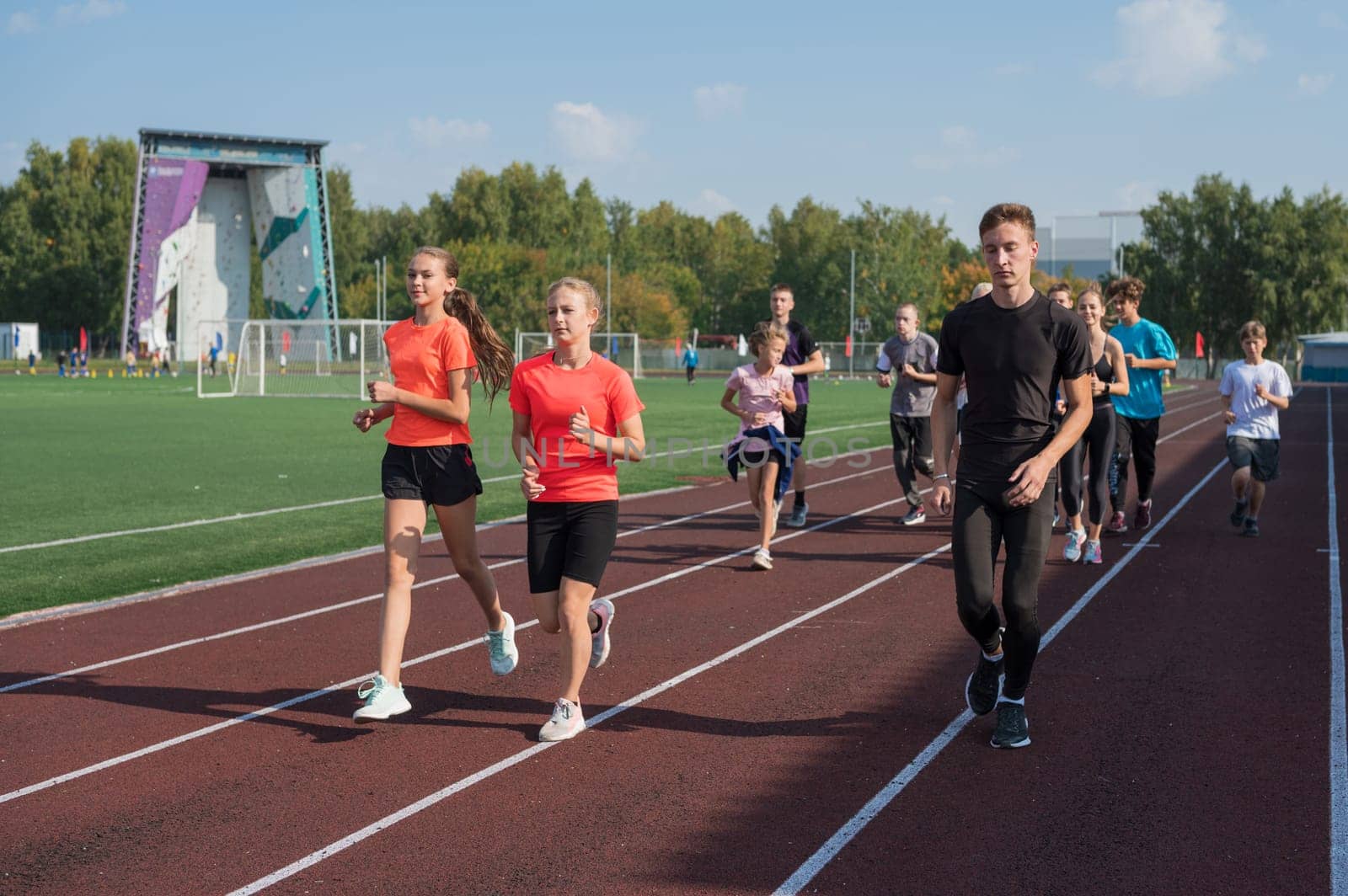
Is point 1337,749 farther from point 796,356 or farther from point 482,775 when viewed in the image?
point 796,356

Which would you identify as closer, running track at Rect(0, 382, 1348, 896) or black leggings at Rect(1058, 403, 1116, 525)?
running track at Rect(0, 382, 1348, 896)

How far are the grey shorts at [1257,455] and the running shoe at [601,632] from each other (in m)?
7.56

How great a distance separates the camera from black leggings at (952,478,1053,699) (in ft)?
17.5

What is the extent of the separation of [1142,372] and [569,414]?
7.31m

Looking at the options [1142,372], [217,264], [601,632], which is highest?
Answer: [217,264]

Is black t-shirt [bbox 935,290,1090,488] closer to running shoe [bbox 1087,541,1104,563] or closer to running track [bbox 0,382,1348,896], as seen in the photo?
running track [bbox 0,382,1348,896]

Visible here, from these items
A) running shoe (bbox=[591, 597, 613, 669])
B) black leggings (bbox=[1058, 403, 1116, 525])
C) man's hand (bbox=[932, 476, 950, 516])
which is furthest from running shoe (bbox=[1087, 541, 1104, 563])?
running shoe (bbox=[591, 597, 613, 669])

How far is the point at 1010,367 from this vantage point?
5277mm

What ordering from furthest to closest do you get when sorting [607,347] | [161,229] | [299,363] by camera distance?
[161,229], [607,347], [299,363]

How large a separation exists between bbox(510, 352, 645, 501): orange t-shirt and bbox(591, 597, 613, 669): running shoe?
59 centimetres

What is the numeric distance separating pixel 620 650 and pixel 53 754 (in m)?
2.92

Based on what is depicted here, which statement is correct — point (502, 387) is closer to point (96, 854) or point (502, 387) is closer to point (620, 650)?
point (620, 650)

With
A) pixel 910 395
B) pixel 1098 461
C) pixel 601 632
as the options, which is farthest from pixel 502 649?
pixel 910 395

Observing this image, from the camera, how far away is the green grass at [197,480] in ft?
33.1
